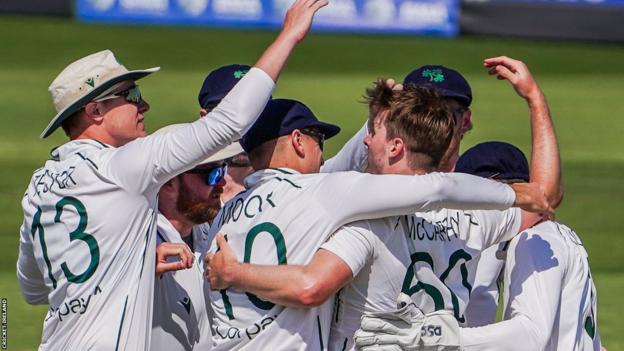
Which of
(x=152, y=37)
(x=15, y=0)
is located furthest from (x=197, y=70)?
(x=15, y=0)

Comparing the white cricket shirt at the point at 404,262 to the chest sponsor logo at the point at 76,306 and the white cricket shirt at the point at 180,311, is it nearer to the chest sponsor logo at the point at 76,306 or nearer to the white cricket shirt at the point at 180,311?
the white cricket shirt at the point at 180,311

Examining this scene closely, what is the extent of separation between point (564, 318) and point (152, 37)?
18409 mm

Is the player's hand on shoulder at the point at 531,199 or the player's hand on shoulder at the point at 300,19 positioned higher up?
the player's hand on shoulder at the point at 300,19

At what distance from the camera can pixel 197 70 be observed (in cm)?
2067

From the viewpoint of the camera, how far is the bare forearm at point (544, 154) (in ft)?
16.3

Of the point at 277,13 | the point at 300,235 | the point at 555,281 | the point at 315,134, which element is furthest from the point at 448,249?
the point at 277,13

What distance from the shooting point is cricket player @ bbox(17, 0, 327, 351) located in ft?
15.9

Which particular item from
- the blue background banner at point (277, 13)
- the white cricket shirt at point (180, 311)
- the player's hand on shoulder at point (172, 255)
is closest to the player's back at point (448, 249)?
the player's hand on shoulder at point (172, 255)

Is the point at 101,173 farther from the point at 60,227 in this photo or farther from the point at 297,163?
the point at 297,163

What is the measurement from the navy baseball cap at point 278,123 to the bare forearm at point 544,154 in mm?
869

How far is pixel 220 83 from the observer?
249 inches

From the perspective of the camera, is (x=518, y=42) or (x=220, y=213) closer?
(x=220, y=213)

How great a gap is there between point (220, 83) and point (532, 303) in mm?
2223

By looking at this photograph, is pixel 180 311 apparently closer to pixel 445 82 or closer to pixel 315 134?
pixel 315 134
